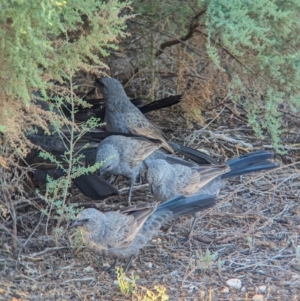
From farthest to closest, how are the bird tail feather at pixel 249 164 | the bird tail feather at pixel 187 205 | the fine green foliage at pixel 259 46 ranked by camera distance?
the bird tail feather at pixel 249 164 < the fine green foliage at pixel 259 46 < the bird tail feather at pixel 187 205

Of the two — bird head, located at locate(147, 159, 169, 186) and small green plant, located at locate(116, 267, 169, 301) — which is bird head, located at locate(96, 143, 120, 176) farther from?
small green plant, located at locate(116, 267, 169, 301)

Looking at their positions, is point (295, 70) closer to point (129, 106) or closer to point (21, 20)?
point (129, 106)

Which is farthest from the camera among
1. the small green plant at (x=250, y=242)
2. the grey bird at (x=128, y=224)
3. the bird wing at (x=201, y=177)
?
the bird wing at (x=201, y=177)

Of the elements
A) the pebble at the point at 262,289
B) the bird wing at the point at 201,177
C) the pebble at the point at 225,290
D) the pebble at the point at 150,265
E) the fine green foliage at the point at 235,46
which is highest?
the fine green foliage at the point at 235,46

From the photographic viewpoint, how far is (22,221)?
607cm

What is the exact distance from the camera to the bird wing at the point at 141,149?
6.56 metres

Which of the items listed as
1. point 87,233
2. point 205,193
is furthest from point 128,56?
point 87,233

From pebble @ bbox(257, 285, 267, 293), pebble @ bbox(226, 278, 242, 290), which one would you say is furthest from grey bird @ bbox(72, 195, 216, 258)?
pebble @ bbox(257, 285, 267, 293)

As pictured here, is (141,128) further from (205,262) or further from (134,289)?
(134,289)

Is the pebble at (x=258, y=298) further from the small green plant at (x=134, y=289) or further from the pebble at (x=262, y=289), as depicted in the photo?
the small green plant at (x=134, y=289)

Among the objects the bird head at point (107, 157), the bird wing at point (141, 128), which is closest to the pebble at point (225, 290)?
the bird head at point (107, 157)

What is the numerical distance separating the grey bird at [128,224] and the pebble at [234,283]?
655 mm

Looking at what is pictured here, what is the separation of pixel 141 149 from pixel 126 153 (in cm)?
18

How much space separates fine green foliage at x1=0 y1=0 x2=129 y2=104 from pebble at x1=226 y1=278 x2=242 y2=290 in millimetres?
1940
